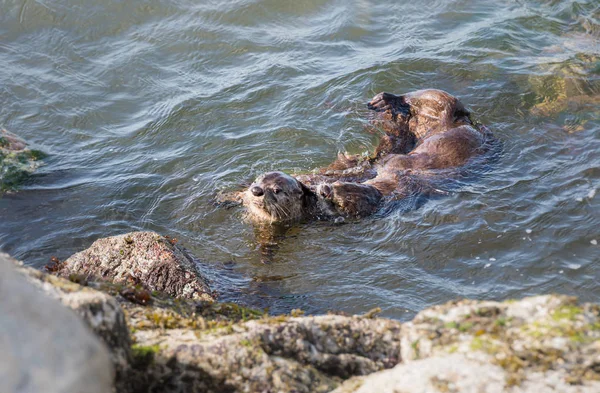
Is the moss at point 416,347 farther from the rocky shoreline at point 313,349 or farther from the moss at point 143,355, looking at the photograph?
the moss at point 143,355

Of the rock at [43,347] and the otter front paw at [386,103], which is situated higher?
the rock at [43,347]

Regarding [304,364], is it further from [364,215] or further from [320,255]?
[364,215]

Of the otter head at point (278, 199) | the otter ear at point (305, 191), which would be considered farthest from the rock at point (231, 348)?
the otter ear at point (305, 191)

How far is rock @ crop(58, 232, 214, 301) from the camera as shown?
14.8 ft

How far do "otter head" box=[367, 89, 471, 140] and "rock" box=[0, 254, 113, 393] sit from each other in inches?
216

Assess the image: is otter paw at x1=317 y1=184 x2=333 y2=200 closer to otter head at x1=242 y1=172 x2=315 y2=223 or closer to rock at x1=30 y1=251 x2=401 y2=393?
otter head at x1=242 y1=172 x2=315 y2=223

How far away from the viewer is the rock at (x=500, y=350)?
7.25 ft

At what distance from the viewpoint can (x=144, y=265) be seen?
15.2 ft

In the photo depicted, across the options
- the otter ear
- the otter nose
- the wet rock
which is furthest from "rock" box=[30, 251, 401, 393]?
the otter ear

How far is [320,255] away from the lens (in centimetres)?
582

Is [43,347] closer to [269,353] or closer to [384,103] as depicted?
[269,353]

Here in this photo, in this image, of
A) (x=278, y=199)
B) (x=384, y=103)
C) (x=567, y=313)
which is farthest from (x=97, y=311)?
(x=384, y=103)

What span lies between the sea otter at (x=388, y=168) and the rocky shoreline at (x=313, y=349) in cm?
335

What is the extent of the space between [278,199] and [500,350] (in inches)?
159
